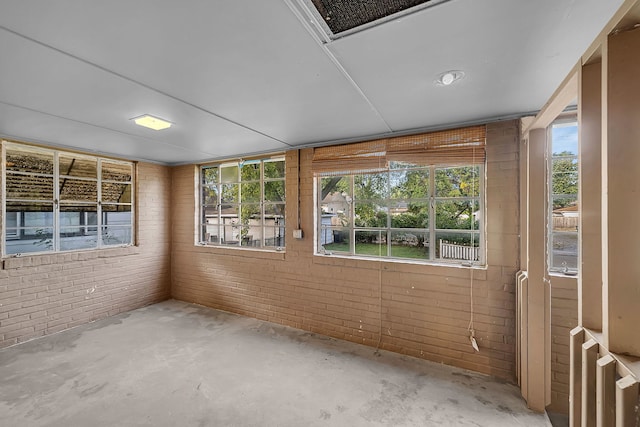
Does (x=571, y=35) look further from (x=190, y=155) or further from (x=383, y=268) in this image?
(x=190, y=155)

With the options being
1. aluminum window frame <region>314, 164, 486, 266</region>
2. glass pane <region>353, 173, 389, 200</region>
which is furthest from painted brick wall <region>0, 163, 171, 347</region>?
glass pane <region>353, 173, 389, 200</region>

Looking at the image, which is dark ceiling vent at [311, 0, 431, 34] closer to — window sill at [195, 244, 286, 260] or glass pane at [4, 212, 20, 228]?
window sill at [195, 244, 286, 260]

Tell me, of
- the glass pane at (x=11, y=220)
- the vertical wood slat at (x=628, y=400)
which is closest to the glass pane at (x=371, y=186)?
the vertical wood slat at (x=628, y=400)

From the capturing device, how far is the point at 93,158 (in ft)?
13.9

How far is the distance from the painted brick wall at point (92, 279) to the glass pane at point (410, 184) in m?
4.21

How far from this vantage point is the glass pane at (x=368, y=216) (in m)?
3.53

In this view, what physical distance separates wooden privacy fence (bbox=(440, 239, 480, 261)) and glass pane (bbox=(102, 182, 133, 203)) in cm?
497

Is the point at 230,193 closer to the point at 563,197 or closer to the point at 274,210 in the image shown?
the point at 274,210

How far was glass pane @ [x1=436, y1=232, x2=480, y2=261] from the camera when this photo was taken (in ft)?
9.68

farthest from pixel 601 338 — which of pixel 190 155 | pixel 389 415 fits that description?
pixel 190 155

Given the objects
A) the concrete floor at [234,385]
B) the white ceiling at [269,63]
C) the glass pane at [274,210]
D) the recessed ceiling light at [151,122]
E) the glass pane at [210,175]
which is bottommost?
the concrete floor at [234,385]

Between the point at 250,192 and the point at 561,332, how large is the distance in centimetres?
417

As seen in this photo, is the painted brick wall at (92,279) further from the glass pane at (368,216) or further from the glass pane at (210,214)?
the glass pane at (368,216)

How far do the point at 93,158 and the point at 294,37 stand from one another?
4.42 meters
